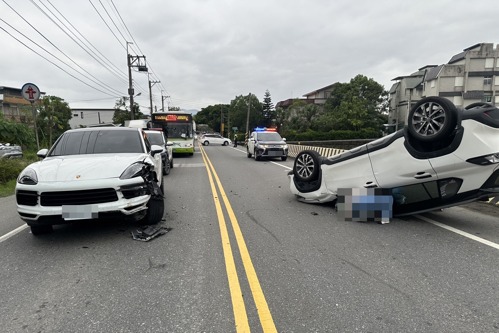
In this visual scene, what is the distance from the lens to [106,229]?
5.29m

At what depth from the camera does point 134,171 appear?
477 cm

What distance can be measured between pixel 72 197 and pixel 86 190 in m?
0.22

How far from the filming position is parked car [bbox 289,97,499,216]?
179 inches

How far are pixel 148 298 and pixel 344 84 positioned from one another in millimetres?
65712

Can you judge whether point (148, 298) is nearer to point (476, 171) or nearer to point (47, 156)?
point (47, 156)

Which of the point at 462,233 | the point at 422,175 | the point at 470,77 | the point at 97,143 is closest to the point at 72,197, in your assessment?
the point at 97,143

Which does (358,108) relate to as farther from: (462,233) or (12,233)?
(12,233)

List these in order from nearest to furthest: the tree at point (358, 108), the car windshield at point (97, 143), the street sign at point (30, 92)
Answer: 1. the car windshield at point (97, 143)
2. the street sign at point (30, 92)
3. the tree at point (358, 108)

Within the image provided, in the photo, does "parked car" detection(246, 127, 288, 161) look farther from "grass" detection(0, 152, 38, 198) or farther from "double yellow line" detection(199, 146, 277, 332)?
"double yellow line" detection(199, 146, 277, 332)

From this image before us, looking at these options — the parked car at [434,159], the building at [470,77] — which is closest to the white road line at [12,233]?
the parked car at [434,159]

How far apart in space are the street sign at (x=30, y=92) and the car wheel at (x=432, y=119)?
12.0 meters

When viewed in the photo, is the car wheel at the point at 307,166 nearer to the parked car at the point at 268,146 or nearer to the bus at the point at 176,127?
the parked car at the point at 268,146

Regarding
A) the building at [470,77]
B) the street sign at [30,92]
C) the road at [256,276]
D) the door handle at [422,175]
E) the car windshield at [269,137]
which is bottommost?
the road at [256,276]

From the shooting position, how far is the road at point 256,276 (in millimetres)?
2809
